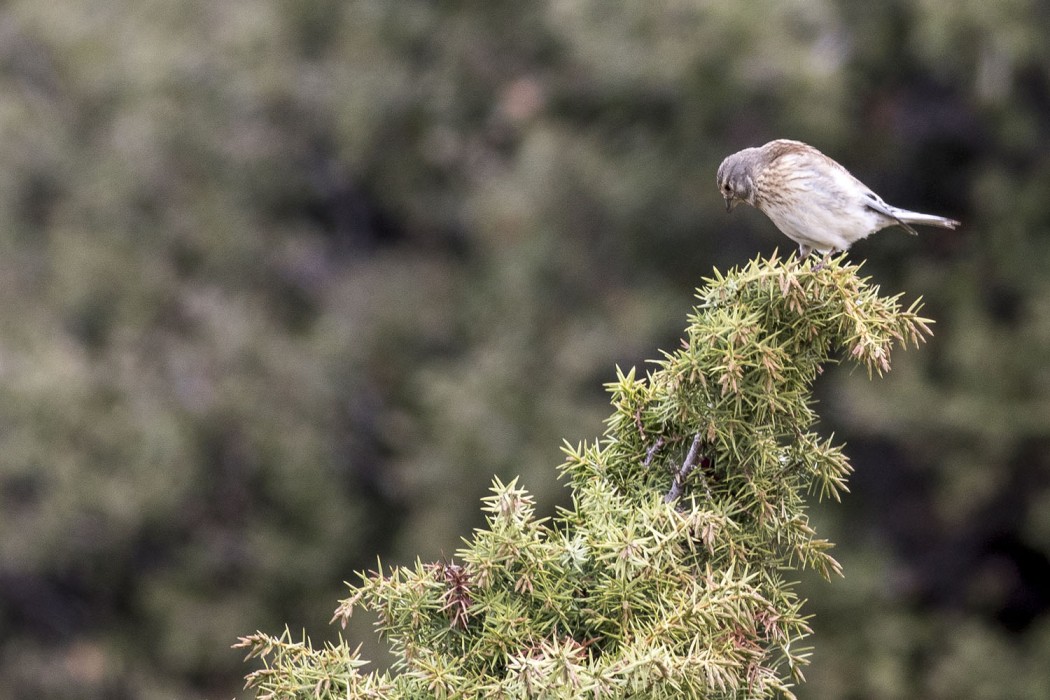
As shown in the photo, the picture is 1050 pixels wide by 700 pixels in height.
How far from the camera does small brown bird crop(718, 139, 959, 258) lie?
445 centimetres

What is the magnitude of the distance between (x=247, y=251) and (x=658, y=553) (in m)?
18.2

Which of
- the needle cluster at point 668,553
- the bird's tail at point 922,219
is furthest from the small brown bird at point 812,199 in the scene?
the needle cluster at point 668,553

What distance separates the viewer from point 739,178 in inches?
185

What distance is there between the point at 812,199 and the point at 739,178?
13.6 inches

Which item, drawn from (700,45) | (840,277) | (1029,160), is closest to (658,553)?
(840,277)

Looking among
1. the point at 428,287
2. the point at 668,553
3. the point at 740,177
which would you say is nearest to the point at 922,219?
the point at 740,177

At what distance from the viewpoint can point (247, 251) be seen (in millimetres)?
20156

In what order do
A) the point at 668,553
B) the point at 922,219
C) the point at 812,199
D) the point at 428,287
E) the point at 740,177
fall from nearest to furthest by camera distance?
the point at 668,553, the point at 922,219, the point at 812,199, the point at 740,177, the point at 428,287

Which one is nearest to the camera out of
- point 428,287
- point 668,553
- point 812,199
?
point 668,553

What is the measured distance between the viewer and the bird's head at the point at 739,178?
4.65 metres

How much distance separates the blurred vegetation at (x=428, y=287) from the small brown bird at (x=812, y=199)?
7.27 metres

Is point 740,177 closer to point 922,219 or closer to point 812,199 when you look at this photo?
point 812,199

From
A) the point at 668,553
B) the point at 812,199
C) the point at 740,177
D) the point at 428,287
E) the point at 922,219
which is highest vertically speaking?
the point at 428,287

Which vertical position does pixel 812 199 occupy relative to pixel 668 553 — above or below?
above
